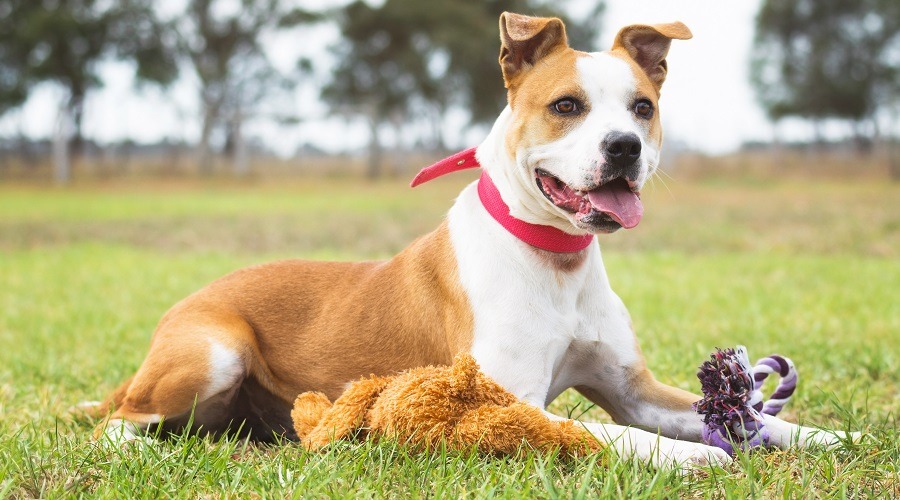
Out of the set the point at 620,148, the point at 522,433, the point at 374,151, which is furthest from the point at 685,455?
the point at 374,151

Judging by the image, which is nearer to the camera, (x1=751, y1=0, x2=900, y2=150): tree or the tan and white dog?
the tan and white dog

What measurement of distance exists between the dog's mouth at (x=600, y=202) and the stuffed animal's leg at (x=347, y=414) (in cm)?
94

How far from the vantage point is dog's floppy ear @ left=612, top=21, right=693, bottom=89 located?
3609mm

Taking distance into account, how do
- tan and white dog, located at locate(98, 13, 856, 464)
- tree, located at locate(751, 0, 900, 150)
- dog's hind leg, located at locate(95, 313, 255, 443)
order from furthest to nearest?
tree, located at locate(751, 0, 900, 150) → dog's hind leg, located at locate(95, 313, 255, 443) → tan and white dog, located at locate(98, 13, 856, 464)

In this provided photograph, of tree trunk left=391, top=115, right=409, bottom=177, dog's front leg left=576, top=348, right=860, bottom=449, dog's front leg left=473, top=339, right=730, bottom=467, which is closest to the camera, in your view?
dog's front leg left=473, top=339, right=730, bottom=467

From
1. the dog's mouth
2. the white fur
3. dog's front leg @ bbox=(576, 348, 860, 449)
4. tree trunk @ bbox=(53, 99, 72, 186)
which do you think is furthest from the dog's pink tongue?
tree trunk @ bbox=(53, 99, 72, 186)

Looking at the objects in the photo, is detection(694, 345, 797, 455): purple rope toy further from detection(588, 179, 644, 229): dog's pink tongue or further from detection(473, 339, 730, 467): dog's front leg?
detection(588, 179, 644, 229): dog's pink tongue

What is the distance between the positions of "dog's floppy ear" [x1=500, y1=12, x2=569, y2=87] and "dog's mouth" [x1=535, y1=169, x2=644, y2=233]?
55 cm

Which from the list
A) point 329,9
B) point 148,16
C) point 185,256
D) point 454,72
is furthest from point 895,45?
point 185,256

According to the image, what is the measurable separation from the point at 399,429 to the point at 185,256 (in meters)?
9.74

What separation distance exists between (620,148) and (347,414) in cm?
137

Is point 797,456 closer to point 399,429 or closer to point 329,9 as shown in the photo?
point 399,429

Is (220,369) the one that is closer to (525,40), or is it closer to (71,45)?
(525,40)

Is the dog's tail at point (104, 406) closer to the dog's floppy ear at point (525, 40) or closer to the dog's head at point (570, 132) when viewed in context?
the dog's head at point (570, 132)
